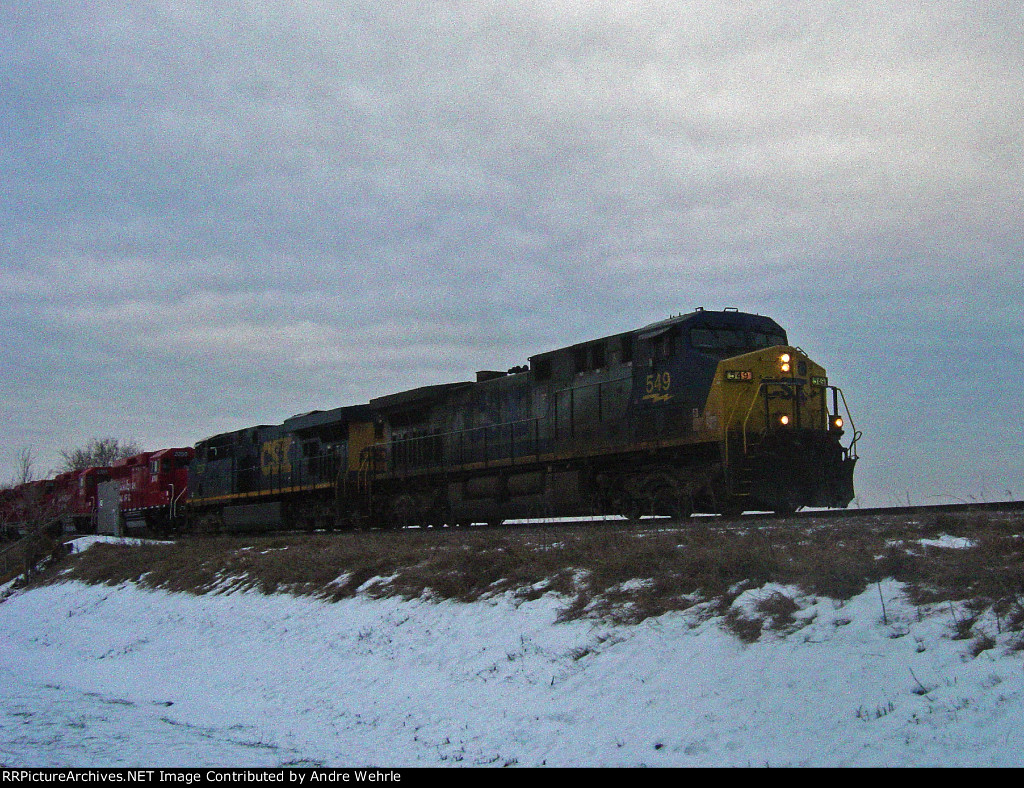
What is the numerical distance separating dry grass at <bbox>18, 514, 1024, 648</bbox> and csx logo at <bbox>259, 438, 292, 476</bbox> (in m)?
12.3

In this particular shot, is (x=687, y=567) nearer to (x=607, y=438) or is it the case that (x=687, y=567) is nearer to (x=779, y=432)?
(x=779, y=432)

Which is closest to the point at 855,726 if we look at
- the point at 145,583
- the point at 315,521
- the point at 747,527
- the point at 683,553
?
the point at 683,553

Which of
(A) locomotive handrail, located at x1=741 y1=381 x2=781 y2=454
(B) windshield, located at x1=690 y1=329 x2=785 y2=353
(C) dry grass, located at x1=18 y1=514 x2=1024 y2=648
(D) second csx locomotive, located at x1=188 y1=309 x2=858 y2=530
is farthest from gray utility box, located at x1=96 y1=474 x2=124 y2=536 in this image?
(A) locomotive handrail, located at x1=741 y1=381 x2=781 y2=454

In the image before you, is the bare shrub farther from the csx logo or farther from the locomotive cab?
the csx logo

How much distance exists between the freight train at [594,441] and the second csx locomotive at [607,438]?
31mm

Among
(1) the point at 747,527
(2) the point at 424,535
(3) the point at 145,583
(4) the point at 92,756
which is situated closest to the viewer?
(4) the point at 92,756

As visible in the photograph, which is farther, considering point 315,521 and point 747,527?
point 315,521

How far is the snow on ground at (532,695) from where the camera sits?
562 cm

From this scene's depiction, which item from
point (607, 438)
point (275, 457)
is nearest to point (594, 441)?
point (607, 438)

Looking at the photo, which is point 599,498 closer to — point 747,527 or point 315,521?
point 747,527

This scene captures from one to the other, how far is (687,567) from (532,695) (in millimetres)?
2104

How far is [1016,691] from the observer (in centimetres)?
532

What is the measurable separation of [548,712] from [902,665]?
2.80 meters

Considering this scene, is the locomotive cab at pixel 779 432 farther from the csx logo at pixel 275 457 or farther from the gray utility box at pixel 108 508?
the gray utility box at pixel 108 508
